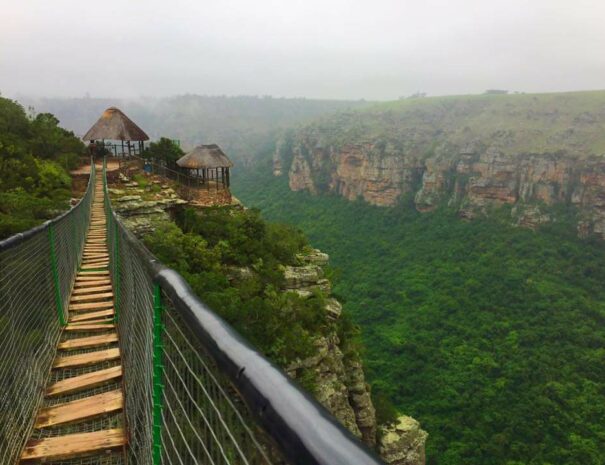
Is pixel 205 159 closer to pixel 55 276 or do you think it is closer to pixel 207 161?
pixel 207 161

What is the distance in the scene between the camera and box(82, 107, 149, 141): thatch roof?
25.8m

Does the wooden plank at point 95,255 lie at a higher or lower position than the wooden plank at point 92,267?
higher

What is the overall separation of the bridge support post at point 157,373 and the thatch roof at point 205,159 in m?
21.9

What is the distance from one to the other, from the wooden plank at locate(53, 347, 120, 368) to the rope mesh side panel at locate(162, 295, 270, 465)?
300cm

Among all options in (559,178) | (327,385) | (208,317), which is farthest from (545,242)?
(208,317)

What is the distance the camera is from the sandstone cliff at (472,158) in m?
63.0

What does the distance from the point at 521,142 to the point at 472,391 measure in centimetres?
5262

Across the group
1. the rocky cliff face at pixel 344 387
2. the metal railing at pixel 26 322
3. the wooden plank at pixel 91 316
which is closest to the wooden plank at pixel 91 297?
the metal railing at pixel 26 322

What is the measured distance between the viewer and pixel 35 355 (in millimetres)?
4445

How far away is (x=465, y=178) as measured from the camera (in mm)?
72875

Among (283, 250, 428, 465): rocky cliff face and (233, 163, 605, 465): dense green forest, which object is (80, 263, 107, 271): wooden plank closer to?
(283, 250, 428, 465): rocky cliff face

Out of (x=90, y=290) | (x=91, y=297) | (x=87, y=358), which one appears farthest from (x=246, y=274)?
(x=87, y=358)

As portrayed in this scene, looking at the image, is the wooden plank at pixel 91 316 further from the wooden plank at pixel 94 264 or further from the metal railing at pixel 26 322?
the wooden plank at pixel 94 264

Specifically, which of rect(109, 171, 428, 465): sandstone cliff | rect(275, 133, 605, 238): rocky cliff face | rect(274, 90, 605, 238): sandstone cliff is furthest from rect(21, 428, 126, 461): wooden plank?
rect(274, 90, 605, 238): sandstone cliff
